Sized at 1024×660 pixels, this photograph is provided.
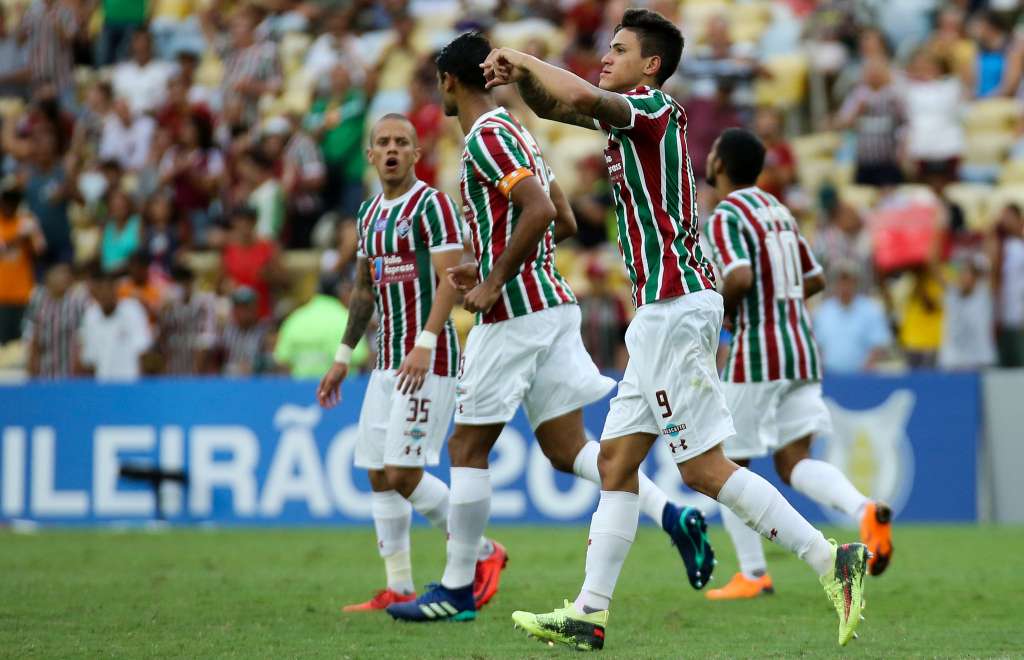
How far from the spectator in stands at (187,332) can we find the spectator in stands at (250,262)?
0.51m

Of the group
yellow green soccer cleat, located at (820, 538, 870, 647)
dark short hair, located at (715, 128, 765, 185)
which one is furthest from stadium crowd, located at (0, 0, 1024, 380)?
yellow green soccer cleat, located at (820, 538, 870, 647)

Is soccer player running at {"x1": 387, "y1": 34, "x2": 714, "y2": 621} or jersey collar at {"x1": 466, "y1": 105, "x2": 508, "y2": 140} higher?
jersey collar at {"x1": 466, "y1": 105, "x2": 508, "y2": 140}

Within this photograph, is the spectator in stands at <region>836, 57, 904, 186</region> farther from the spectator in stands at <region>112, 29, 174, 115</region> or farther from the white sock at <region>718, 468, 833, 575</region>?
the white sock at <region>718, 468, 833, 575</region>

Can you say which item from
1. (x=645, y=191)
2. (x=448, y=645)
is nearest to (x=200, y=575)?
(x=448, y=645)

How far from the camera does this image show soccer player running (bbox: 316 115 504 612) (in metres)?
7.46

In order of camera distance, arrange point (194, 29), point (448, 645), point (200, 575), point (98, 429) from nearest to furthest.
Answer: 1. point (448, 645)
2. point (200, 575)
3. point (98, 429)
4. point (194, 29)

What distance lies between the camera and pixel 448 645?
243 inches

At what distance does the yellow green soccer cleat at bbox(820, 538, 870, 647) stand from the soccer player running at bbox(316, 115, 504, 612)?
2.08 m

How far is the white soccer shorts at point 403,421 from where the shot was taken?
24.4ft

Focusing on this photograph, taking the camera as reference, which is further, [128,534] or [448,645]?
[128,534]

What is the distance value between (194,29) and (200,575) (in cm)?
1475

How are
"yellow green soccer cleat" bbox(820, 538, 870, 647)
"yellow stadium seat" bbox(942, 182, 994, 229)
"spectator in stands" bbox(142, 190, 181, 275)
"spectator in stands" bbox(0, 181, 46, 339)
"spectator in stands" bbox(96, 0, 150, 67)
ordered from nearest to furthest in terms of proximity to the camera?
"yellow green soccer cleat" bbox(820, 538, 870, 647) → "yellow stadium seat" bbox(942, 182, 994, 229) → "spectator in stands" bbox(0, 181, 46, 339) → "spectator in stands" bbox(142, 190, 181, 275) → "spectator in stands" bbox(96, 0, 150, 67)

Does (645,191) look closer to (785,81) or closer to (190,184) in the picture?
(785,81)

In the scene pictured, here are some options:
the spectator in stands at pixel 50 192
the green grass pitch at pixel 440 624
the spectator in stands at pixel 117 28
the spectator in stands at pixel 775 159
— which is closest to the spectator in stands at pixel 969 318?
the spectator in stands at pixel 775 159
